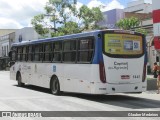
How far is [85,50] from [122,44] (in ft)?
5.13

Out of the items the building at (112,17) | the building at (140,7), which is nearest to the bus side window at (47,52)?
the building at (112,17)

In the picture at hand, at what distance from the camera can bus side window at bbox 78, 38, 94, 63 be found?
16194mm

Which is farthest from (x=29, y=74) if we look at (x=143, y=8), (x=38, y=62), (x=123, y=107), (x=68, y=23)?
(x=143, y=8)

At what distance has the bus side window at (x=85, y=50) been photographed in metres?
16.2

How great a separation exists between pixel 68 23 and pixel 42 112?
29.2 meters

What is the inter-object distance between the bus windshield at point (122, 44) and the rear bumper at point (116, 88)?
128cm

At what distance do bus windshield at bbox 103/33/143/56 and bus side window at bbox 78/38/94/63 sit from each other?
645mm

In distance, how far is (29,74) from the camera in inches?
914

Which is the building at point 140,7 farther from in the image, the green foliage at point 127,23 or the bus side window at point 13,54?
the bus side window at point 13,54

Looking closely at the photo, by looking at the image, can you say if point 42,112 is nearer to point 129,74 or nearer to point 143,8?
point 129,74

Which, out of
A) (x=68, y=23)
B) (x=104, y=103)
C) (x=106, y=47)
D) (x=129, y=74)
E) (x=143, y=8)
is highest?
(x=143, y=8)

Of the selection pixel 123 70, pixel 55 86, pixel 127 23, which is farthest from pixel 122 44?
pixel 127 23

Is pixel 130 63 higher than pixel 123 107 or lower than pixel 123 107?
higher

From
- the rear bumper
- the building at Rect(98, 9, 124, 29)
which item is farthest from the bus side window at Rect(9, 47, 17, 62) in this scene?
the building at Rect(98, 9, 124, 29)
